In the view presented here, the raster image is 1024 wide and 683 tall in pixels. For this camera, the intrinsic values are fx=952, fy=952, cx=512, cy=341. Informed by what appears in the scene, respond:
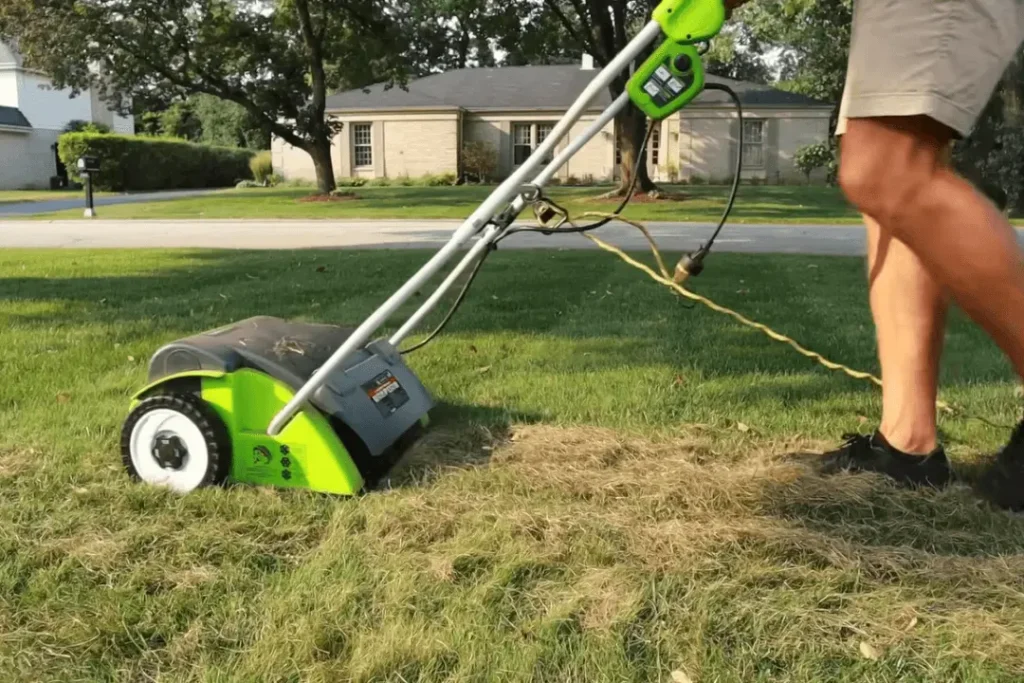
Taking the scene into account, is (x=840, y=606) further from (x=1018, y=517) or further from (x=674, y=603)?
(x=1018, y=517)

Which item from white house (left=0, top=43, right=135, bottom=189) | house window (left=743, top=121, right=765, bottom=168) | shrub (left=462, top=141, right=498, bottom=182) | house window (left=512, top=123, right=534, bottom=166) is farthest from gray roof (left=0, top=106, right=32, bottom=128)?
house window (left=743, top=121, right=765, bottom=168)

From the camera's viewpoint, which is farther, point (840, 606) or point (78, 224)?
point (78, 224)

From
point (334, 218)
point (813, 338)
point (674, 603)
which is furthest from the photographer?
point (334, 218)

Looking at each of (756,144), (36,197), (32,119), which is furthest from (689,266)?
(32,119)

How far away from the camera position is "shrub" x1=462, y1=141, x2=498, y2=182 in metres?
37.3

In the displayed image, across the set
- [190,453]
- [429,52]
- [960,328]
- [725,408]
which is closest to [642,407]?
[725,408]

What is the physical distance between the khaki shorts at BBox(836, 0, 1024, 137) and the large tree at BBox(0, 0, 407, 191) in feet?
76.6

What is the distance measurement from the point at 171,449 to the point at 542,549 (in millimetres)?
1143

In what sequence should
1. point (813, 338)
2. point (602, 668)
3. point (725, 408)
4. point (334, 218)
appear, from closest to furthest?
point (602, 668) < point (725, 408) < point (813, 338) < point (334, 218)

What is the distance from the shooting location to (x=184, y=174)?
38375mm

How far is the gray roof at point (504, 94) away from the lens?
123 feet

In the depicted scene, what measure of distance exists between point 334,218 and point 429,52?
4580 centimetres

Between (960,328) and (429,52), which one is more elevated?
(429,52)

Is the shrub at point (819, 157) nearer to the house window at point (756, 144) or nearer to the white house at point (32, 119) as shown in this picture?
the house window at point (756, 144)
